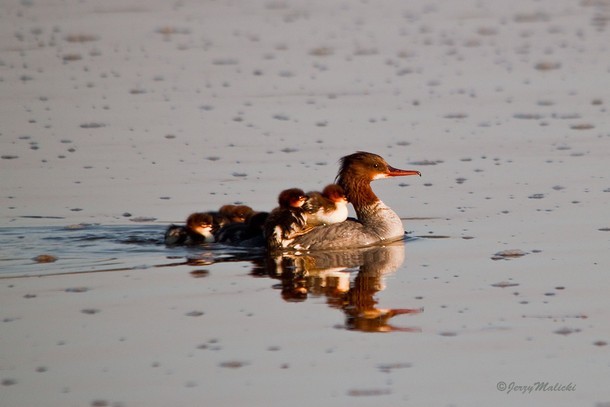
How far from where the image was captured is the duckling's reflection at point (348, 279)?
802 centimetres

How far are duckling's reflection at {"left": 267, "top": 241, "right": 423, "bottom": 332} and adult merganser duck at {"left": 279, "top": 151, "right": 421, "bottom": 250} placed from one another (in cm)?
10

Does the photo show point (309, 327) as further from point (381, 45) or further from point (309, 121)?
point (381, 45)

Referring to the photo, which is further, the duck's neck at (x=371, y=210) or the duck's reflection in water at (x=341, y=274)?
the duck's neck at (x=371, y=210)

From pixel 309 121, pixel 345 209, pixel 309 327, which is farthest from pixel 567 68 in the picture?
pixel 309 327

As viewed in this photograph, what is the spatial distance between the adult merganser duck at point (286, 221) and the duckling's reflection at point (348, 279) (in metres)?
0.15

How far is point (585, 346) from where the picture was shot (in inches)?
285

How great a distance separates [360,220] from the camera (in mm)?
10844

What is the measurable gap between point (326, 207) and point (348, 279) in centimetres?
145

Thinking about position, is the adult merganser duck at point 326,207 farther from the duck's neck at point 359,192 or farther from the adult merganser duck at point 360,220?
the duck's neck at point 359,192
